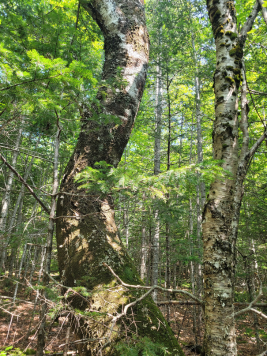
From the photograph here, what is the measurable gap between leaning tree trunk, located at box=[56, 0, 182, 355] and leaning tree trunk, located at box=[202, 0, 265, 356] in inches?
19.7

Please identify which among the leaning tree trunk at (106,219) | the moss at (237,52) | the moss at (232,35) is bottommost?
the leaning tree trunk at (106,219)

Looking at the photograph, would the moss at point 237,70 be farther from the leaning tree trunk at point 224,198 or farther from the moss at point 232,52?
the moss at point 232,52

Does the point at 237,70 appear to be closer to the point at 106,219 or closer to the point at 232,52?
the point at 232,52

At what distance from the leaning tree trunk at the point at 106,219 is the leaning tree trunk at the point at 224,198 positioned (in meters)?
0.50

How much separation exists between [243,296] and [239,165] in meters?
5.86

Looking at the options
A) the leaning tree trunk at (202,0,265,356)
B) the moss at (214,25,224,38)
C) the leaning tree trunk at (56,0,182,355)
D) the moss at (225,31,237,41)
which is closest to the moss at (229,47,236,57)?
the leaning tree trunk at (202,0,265,356)

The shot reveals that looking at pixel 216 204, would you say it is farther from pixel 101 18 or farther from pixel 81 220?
pixel 101 18

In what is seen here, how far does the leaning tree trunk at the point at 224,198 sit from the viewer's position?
6.48 feet

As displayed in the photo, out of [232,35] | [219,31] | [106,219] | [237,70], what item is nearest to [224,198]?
[106,219]

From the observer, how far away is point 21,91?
1.78 meters

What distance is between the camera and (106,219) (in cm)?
284

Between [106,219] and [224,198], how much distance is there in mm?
1536

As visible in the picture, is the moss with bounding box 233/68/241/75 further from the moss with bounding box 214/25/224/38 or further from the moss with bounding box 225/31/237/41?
A: the moss with bounding box 214/25/224/38

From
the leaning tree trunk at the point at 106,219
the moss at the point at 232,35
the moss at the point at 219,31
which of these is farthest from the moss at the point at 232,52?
the leaning tree trunk at the point at 106,219
